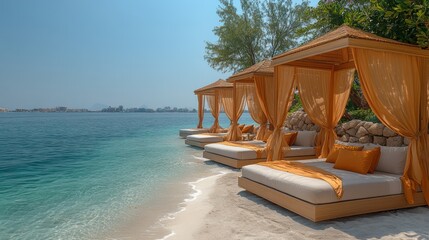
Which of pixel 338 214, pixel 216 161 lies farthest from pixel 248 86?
pixel 338 214

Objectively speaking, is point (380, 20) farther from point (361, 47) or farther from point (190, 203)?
point (190, 203)

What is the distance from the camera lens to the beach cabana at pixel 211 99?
1500 centimetres

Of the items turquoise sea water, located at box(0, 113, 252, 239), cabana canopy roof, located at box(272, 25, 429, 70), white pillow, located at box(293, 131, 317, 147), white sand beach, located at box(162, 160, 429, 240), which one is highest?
cabana canopy roof, located at box(272, 25, 429, 70)

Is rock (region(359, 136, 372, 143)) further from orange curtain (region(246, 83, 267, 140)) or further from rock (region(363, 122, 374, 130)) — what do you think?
orange curtain (region(246, 83, 267, 140))

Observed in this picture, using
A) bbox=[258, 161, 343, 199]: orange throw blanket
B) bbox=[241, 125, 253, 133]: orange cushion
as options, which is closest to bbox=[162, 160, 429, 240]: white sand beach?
bbox=[258, 161, 343, 199]: orange throw blanket

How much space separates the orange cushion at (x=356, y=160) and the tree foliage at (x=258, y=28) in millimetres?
15131

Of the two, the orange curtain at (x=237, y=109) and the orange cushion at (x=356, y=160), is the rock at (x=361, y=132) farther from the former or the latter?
the orange curtain at (x=237, y=109)

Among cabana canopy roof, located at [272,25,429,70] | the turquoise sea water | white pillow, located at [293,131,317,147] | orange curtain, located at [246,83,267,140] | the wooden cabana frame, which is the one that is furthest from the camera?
the wooden cabana frame

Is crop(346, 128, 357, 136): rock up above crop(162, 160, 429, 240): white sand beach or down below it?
above

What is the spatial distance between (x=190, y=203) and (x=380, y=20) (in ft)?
16.3

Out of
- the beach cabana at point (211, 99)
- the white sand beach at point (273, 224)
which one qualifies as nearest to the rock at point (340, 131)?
the white sand beach at point (273, 224)

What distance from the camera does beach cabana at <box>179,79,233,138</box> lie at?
49.2 feet

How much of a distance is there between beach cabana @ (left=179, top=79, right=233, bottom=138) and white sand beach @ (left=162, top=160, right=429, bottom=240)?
1023cm

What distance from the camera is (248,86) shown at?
11.9 m
